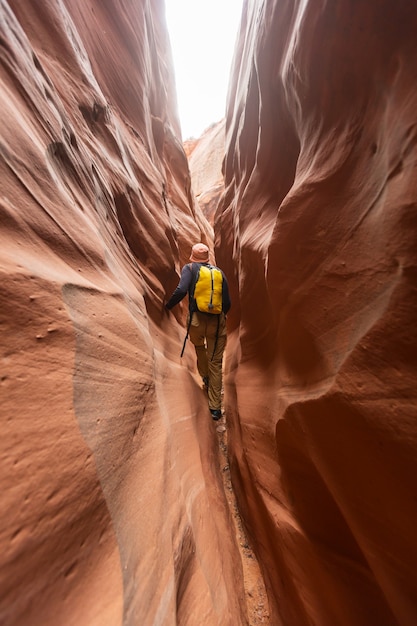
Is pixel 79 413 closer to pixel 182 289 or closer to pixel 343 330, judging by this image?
pixel 343 330

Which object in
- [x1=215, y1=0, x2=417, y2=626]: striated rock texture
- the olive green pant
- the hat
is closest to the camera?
[x1=215, y1=0, x2=417, y2=626]: striated rock texture

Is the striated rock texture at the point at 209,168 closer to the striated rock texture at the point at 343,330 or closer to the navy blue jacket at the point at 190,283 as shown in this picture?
the navy blue jacket at the point at 190,283

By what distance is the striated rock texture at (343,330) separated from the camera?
3.30 feet

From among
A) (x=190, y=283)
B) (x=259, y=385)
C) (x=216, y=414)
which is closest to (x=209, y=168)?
(x=190, y=283)

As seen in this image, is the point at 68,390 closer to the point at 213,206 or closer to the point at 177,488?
the point at 177,488

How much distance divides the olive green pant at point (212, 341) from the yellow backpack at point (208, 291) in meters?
0.17

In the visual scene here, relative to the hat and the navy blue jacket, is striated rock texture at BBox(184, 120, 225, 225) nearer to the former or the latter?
the hat

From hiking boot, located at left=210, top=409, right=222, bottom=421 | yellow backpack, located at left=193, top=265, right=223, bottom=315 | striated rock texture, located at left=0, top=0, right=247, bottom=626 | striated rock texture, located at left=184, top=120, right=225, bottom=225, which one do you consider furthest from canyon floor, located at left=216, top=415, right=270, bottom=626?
striated rock texture, located at left=184, top=120, right=225, bottom=225

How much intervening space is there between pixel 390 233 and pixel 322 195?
51 centimetres

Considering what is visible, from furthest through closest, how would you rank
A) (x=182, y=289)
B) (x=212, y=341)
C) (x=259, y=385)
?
(x=212, y=341) → (x=182, y=289) → (x=259, y=385)

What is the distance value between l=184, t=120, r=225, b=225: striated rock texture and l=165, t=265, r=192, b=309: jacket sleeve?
404 inches

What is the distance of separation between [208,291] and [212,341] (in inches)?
27.4

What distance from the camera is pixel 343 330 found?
1.28 m

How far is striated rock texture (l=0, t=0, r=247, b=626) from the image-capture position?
30.4 inches
